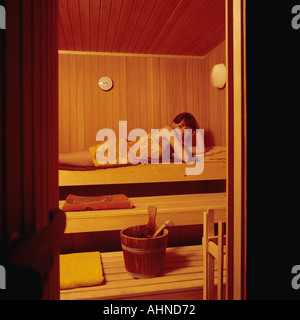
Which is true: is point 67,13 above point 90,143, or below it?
above

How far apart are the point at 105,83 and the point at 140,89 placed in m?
0.48

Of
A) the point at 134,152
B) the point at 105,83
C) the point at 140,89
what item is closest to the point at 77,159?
the point at 134,152

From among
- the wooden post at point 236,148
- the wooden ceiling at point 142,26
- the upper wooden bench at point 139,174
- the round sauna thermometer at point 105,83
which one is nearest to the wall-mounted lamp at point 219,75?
the wooden ceiling at point 142,26

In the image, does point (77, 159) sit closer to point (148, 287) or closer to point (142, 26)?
point (148, 287)

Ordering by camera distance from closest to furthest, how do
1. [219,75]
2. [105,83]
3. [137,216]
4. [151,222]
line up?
[151,222] < [137,216] < [219,75] < [105,83]

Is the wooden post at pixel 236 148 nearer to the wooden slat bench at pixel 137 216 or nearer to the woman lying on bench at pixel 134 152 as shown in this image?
the wooden slat bench at pixel 137 216

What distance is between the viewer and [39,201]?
611 millimetres

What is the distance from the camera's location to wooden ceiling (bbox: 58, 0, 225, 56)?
226cm

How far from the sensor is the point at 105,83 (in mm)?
3457
